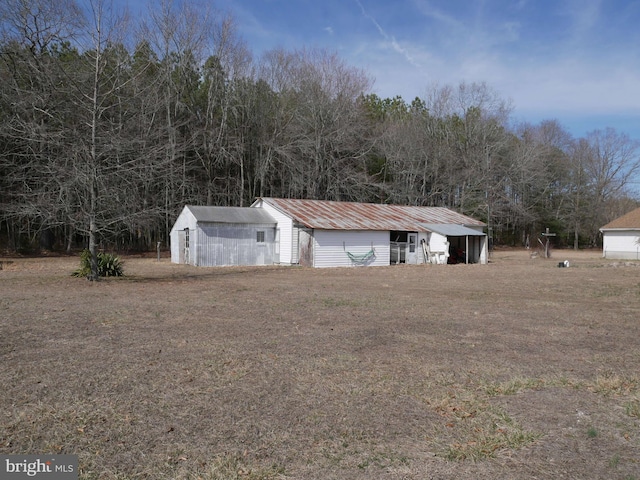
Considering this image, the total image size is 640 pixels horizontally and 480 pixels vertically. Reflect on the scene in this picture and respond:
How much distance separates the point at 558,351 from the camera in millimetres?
7266

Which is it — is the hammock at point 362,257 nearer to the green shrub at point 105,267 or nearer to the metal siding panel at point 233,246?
the metal siding panel at point 233,246

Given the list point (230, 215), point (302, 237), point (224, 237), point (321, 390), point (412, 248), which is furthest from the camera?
point (412, 248)

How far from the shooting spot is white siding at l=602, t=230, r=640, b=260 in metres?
35.5

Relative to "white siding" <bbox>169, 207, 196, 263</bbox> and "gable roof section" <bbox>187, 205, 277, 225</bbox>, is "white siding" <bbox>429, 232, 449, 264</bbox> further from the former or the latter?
"white siding" <bbox>169, 207, 196, 263</bbox>

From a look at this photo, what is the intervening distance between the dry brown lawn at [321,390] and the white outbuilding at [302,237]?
13572 mm

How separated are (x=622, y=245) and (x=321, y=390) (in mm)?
37897

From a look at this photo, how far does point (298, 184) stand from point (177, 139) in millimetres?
9954

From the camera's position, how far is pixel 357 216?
28438 mm

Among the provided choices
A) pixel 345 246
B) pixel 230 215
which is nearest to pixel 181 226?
pixel 230 215

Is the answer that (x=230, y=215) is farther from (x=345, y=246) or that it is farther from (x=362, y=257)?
(x=362, y=257)

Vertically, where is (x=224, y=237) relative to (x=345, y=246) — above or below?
above

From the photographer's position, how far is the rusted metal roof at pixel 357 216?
84.4 feet

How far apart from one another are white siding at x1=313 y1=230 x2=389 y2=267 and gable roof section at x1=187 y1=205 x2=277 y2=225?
3.13 meters

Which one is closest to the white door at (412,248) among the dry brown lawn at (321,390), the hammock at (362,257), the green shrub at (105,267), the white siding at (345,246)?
the white siding at (345,246)
